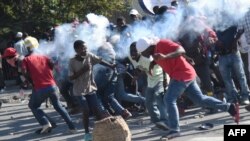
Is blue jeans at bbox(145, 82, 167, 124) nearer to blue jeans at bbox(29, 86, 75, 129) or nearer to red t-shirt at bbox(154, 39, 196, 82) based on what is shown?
red t-shirt at bbox(154, 39, 196, 82)

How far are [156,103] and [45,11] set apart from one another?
12.6 m

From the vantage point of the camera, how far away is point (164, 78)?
9828 mm

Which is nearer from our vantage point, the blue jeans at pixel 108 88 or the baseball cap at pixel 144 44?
the baseball cap at pixel 144 44

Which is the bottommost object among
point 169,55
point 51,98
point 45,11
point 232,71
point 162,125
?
point 162,125

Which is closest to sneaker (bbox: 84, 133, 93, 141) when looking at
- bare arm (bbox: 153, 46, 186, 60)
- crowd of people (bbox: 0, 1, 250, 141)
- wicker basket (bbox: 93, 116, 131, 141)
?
crowd of people (bbox: 0, 1, 250, 141)

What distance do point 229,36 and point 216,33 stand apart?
0.25m

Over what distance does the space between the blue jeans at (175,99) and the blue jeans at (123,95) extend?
213 cm

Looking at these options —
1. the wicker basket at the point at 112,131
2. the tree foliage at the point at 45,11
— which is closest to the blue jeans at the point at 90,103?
the wicker basket at the point at 112,131

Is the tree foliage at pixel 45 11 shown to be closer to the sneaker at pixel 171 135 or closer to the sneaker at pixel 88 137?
the sneaker at pixel 88 137

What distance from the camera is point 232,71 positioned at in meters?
10.9

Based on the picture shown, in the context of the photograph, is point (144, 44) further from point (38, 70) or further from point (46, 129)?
point (46, 129)

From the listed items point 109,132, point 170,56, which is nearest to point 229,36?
point 170,56

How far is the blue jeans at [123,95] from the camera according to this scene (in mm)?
11180

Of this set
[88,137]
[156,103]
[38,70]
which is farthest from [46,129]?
[156,103]
